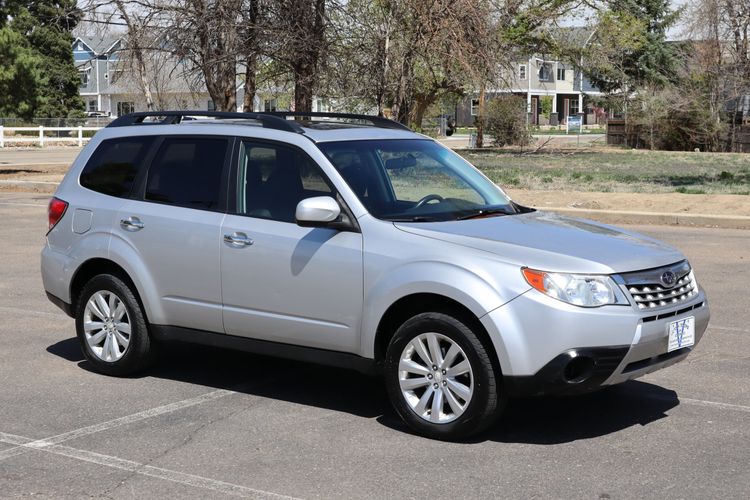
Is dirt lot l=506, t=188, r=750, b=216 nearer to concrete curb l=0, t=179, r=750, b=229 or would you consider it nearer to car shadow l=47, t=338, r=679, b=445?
concrete curb l=0, t=179, r=750, b=229

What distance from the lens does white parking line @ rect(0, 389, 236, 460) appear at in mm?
6094

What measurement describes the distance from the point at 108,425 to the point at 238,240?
53.7 inches

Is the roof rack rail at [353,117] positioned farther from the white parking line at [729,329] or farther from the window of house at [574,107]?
the window of house at [574,107]

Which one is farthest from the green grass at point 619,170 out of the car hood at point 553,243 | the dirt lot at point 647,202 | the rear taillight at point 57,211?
the rear taillight at point 57,211

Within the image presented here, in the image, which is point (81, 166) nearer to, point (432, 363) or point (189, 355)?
point (189, 355)

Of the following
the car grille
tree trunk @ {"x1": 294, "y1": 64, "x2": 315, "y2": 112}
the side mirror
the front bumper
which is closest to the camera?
the front bumper

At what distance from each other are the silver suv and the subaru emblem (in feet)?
0.07

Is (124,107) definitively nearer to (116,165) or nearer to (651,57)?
(651,57)

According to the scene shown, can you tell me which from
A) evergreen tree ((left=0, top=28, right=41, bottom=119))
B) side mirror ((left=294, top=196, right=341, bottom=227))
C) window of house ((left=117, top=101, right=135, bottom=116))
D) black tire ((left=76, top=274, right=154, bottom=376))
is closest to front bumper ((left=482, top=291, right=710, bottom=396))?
side mirror ((left=294, top=196, right=341, bottom=227))

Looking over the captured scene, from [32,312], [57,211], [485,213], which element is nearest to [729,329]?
[485,213]

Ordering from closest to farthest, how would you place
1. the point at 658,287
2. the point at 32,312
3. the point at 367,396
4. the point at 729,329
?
the point at 658,287
the point at 367,396
the point at 729,329
the point at 32,312

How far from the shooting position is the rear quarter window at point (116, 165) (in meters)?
7.80

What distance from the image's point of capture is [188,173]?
24.5ft

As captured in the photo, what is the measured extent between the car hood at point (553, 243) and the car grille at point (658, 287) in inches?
1.9
